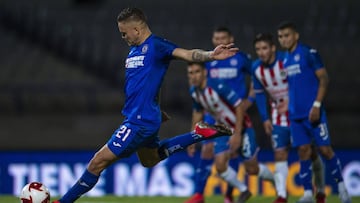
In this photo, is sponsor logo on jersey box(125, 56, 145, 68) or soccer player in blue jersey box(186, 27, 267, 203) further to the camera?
soccer player in blue jersey box(186, 27, 267, 203)

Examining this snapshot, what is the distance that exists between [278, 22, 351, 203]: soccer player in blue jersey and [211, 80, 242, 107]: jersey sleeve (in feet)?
2.30

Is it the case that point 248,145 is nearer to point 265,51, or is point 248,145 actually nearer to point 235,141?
point 235,141

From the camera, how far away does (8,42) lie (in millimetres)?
16781

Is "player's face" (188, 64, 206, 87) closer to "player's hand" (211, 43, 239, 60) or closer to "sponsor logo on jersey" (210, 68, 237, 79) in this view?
"sponsor logo on jersey" (210, 68, 237, 79)

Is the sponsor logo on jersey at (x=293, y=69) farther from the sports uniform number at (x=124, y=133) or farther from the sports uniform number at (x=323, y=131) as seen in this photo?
the sports uniform number at (x=124, y=133)

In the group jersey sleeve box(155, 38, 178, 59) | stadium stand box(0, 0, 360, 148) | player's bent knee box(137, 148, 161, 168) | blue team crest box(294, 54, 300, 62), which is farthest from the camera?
stadium stand box(0, 0, 360, 148)

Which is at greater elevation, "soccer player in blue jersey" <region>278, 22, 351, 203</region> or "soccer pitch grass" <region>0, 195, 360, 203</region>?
"soccer player in blue jersey" <region>278, 22, 351, 203</region>

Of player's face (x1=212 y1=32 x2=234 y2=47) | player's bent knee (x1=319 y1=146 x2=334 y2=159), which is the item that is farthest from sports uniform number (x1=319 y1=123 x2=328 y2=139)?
player's face (x1=212 y1=32 x2=234 y2=47)

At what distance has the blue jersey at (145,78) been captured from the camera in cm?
729

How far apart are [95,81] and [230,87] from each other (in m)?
6.41

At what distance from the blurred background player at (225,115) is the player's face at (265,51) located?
51 cm

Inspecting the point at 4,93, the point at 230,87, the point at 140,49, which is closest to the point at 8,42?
the point at 4,93

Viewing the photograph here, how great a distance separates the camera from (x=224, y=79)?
9.99m

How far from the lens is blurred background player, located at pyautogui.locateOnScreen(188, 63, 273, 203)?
30.9ft
